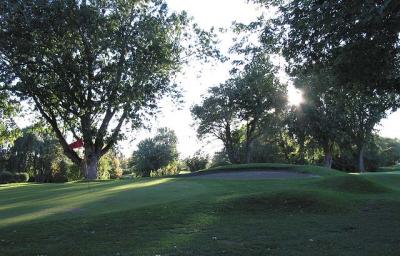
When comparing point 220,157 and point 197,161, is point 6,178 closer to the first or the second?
point 197,161

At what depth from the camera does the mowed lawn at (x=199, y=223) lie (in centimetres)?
862

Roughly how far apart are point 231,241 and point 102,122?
25.0 metres

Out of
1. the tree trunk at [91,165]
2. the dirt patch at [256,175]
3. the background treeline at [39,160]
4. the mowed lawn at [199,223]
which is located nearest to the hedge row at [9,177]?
the background treeline at [39,160]

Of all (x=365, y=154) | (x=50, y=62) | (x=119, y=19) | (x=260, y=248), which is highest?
(x=119, y=19)

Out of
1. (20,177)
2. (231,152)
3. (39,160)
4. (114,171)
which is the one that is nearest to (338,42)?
(231,152)

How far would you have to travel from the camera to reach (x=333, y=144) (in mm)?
51812

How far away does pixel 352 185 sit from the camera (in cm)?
1848

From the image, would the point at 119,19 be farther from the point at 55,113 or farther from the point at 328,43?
the point at 328,43

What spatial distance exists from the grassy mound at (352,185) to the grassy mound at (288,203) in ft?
12.1

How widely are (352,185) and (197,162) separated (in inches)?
2104

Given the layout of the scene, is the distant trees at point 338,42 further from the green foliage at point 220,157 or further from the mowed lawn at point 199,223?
the green foliage at point 220,157

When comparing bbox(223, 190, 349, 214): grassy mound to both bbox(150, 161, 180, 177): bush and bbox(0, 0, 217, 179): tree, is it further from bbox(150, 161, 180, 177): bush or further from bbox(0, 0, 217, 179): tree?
bbox(150, 161, 180, 177): bush

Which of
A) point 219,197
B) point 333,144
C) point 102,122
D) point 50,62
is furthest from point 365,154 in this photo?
point 219,197

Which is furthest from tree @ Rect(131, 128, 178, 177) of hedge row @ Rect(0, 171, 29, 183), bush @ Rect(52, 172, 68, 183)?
hedge row @ Rect(0, 171, 29, 183)
